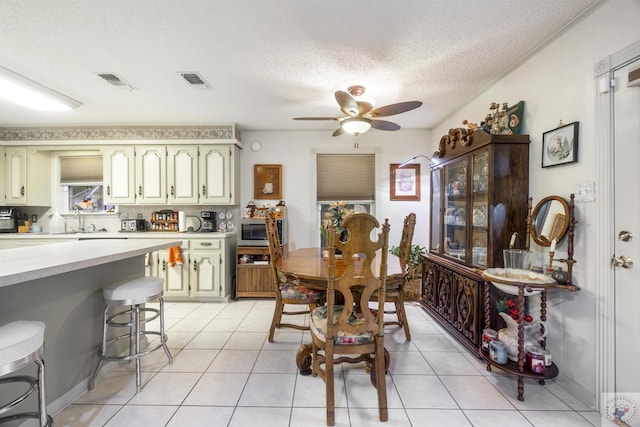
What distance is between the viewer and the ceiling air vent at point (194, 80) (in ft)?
8.08

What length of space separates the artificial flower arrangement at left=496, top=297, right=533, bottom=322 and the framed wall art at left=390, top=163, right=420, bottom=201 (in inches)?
87.6

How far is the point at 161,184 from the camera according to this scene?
383 cm

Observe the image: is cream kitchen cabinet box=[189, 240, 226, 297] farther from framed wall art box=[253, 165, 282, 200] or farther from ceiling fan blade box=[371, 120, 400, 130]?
ceiling fan blade box=[371, 120, 400, 130]

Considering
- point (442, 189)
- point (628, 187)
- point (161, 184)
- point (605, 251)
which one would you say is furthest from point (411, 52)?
point (161, 184)

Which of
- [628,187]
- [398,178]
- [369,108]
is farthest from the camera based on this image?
[398,178]

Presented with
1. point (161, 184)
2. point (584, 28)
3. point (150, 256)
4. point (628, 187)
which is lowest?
point (150, 256)

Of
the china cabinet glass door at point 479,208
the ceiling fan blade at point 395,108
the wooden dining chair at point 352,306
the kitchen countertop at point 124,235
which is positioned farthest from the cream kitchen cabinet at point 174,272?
the china cabinet glass door at point 479,208

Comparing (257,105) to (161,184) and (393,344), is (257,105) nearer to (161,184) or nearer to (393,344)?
(161,184)

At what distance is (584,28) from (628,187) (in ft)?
3.55

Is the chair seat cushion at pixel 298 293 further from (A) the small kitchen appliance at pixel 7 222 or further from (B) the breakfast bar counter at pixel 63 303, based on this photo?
(A) the small kitchen appliance at pixel 7 222

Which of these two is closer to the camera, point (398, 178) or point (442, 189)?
point (442, 189)

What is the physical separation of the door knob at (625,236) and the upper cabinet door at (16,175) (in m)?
6.39

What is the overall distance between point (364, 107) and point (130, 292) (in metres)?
2.25

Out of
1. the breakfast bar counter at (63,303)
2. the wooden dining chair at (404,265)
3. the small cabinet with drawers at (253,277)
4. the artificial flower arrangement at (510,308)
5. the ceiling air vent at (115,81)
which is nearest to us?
the breakfast bar counter at (63,303)
